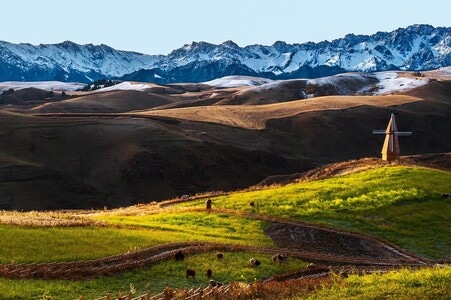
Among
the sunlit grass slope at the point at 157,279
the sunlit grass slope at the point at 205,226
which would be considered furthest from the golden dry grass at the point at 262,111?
the sunlit grass slope at the point at 157,279

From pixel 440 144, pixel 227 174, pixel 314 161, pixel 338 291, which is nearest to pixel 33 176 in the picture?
pixel 227 174

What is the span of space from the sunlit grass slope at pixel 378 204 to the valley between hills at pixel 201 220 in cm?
13

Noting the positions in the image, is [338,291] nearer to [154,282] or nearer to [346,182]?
[154,282]

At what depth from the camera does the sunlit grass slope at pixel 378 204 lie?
3762 cm

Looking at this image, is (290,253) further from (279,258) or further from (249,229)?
(249,229)

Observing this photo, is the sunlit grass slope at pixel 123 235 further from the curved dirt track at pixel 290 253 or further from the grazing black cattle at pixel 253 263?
the grazing black cattle at pixel 253 263

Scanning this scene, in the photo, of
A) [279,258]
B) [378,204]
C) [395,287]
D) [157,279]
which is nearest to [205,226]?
[279,258]

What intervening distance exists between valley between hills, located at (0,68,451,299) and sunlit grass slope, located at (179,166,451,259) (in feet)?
0.41

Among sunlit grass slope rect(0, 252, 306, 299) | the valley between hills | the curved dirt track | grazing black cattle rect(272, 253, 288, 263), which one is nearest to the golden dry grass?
the valley between hills

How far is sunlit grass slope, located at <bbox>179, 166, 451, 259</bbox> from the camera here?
123ft

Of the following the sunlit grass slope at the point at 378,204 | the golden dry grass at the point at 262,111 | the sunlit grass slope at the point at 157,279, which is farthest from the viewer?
the golden dry grass at the point at 262,111

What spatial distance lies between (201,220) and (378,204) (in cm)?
1249

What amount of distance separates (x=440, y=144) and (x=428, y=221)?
10811 cm

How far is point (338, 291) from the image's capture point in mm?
19828
